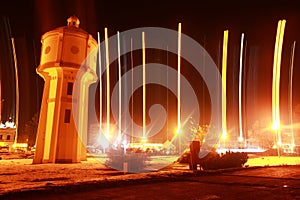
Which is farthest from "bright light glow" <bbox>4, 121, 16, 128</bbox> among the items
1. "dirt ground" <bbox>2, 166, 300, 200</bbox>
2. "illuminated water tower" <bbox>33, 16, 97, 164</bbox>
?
"dirt ground" <bbox>2, 166, 300, 200</bbox>

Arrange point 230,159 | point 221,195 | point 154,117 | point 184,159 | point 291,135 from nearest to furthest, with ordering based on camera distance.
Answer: point 221,195, point 230,159, point 184,159, point 291,135, point 154,117

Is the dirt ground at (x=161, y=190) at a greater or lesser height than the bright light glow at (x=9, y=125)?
→ lesser

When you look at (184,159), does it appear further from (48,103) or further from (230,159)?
(48,103)

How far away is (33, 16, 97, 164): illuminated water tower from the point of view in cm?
3027

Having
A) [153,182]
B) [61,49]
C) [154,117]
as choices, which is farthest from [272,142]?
[153,182]

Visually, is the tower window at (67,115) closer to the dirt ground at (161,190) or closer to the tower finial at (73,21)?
the tower finial at (73,21)

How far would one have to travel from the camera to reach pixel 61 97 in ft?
100

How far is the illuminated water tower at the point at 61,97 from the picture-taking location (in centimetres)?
3027

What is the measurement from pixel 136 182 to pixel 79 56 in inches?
781

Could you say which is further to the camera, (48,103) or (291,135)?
(291,135)

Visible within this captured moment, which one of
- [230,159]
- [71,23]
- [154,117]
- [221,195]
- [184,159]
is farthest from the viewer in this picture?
[154,117]

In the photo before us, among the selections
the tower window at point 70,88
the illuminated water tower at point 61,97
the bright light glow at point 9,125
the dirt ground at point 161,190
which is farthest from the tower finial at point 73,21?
the bright light glow at point 9,125

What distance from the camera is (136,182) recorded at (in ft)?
47.6

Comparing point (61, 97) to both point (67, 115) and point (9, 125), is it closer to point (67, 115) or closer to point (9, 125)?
point (67, 115)
